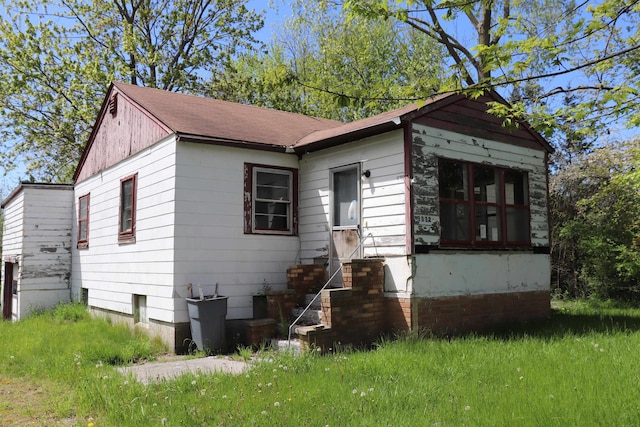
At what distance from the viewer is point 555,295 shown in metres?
15.8

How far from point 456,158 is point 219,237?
4.52 meters

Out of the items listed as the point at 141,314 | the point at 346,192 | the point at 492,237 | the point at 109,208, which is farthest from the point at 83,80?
the point at 492,237

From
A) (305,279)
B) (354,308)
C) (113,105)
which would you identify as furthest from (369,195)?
(113,105)

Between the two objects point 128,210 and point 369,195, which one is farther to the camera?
point 128,210

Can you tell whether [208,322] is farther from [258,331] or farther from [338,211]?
[338,211]

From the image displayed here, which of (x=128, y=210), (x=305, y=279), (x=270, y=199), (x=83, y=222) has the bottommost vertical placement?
(x=305, y=279)

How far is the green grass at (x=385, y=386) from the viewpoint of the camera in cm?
478

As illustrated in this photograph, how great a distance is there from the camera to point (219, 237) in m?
9.73

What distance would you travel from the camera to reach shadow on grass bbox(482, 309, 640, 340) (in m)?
9.01

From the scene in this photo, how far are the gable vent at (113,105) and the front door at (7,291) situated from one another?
23.8ft

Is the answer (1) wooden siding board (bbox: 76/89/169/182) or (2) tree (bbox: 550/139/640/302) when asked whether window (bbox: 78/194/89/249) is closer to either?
(1) wooden siding board (bbox: 76/89/169/182)

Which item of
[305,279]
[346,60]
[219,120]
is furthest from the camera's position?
[346,60]

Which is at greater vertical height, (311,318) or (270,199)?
(270,199)

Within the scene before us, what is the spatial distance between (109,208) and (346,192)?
602 cm
